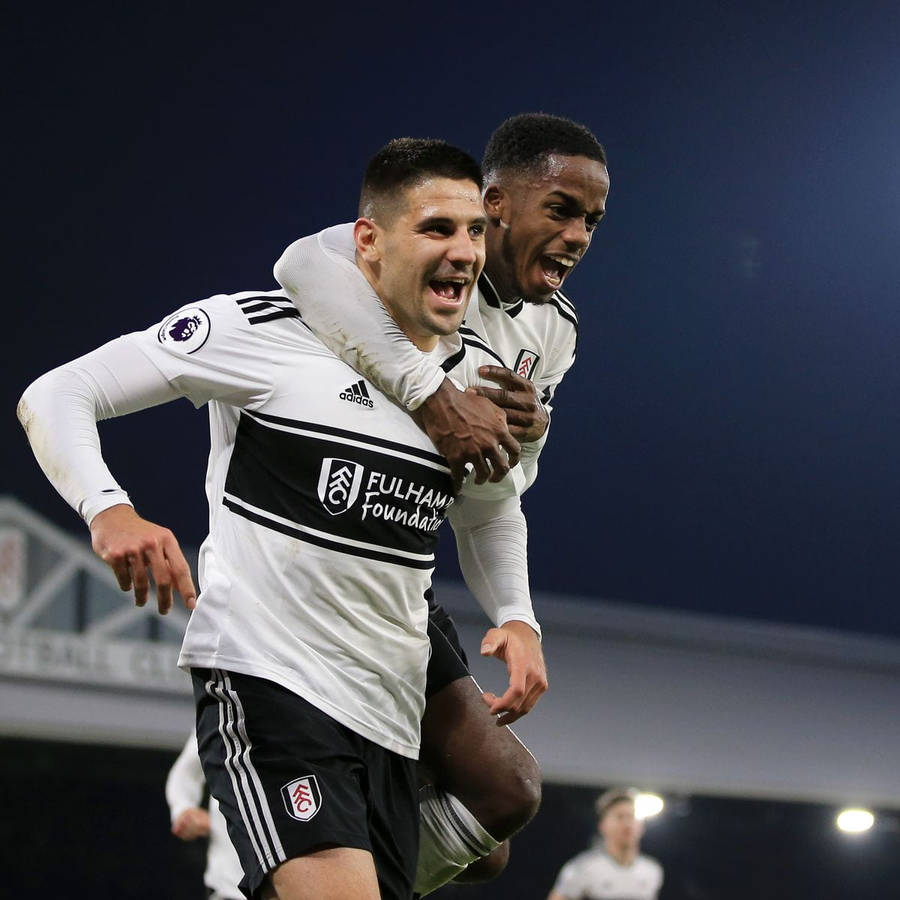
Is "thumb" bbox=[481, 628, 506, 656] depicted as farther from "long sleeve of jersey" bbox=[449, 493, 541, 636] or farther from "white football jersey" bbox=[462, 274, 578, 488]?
"white football jersey" bbox=[462, 274, 578, 488]

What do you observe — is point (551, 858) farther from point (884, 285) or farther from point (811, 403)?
point (884, 285)

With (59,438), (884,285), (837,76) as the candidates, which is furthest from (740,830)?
(59,438)

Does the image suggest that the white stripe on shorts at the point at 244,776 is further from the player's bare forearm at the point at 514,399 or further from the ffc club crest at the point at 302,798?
the player's bare forearm at the point at 514,399

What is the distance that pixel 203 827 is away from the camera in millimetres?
4391

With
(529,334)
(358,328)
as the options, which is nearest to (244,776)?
(358,328)

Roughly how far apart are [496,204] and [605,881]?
5.68 meters

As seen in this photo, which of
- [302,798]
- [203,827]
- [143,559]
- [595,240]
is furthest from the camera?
[595,240]

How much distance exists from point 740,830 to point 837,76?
647 centimetres

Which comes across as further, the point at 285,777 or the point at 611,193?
the point at 611,193

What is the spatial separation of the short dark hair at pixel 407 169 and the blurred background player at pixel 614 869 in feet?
19.0

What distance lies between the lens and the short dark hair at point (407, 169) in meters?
2.33

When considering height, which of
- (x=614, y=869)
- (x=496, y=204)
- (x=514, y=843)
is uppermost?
(x=514, y=843)

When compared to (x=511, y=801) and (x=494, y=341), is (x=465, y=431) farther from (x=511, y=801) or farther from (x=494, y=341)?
(x=511, y=801)

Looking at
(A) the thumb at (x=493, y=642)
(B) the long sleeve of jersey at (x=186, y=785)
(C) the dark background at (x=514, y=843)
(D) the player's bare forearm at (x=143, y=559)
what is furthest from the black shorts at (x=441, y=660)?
(C) the dark background at (x=514, y=843)
